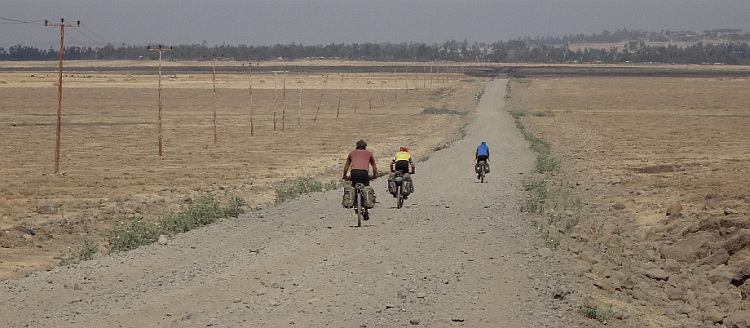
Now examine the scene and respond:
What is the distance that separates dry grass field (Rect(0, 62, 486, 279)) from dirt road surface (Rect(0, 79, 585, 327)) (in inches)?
145

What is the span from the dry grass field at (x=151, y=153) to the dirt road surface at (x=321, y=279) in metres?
3.68

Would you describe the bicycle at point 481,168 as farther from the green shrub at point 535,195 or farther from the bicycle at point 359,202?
the bicycle at point 359,202

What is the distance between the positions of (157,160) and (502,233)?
72.6 feet

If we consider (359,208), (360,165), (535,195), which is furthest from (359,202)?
(535,195)

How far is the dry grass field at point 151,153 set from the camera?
21297 mm

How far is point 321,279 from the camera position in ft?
40.4

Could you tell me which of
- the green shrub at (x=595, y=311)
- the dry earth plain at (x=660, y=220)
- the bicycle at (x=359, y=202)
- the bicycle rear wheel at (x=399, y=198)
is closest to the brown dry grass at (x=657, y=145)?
the dry earth plain at (x=660, y=220)

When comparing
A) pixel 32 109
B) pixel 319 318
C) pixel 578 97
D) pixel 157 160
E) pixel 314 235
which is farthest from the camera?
Answer: pixel 578 97

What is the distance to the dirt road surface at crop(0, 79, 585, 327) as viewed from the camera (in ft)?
34.9

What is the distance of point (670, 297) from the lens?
13.9 metres

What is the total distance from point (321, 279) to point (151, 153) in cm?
2738

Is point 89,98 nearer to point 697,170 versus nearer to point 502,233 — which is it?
point 697,170

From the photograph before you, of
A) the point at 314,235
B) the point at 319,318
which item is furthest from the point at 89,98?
the point at 319,318

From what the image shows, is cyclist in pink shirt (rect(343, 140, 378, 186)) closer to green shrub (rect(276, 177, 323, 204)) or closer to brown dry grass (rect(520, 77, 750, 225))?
green shrub (rect(276, 177, 323, 204))
